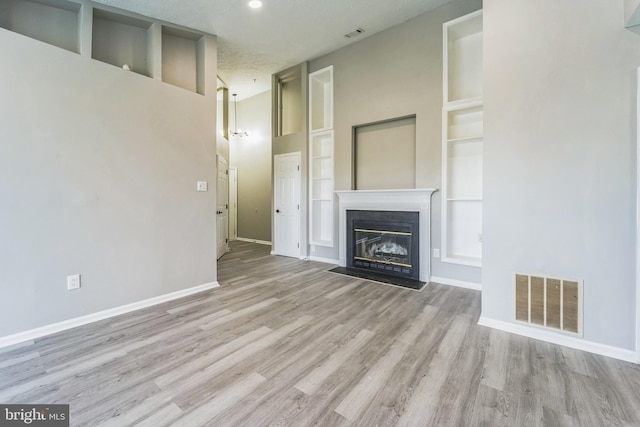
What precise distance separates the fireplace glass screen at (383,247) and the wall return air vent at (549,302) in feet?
5.73

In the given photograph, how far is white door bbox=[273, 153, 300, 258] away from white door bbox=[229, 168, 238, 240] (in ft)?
8.10

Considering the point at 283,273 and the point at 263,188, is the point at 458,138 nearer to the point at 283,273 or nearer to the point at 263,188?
the point at 283,273

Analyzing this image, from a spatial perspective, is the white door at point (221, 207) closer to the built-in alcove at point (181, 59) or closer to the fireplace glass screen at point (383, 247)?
the built-in alcove at point (181, 59)

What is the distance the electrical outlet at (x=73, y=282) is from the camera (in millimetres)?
2615

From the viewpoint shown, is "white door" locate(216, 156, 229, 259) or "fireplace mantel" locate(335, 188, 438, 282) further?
"white door" locate(216, 156, 229, 259)

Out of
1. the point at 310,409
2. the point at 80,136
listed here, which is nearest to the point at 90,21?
the point at 80,136

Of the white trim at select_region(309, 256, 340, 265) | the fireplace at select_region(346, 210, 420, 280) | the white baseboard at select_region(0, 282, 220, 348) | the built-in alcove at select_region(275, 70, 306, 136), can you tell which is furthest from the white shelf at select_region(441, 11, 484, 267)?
the white baseboard at select_region(0, 282, 220, 348)

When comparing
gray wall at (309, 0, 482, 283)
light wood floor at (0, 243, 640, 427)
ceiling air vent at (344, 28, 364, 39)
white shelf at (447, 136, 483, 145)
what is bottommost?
light wood floor at (0, 243, 640, 427)

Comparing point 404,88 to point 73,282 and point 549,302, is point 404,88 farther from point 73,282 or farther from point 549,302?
point 73,282

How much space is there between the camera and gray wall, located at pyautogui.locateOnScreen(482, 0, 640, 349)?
203 centimetres

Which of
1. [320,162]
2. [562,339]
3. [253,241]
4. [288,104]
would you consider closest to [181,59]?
[288,104]

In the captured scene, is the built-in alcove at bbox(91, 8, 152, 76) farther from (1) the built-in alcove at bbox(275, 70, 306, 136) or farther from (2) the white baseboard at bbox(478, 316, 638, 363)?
(2) the white baseboard at bbox(478, 316, 638, 363)

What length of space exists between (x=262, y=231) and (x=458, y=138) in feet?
17.3

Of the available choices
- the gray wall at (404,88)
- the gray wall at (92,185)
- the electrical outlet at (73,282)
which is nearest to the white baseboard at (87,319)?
the gray wall at (92,185)
